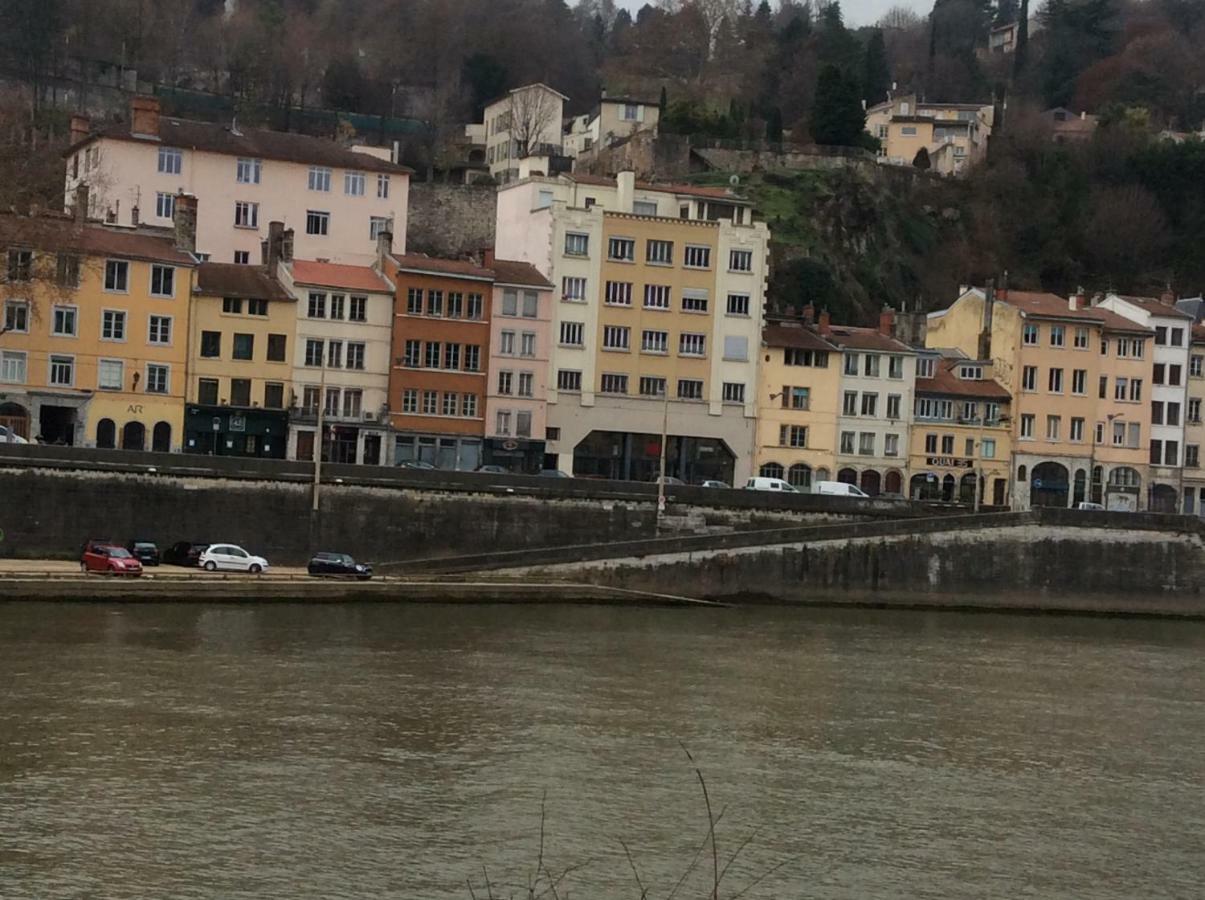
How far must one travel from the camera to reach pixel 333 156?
76.8 metres

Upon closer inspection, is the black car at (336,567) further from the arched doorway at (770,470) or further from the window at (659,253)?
the arched doorway at (770,470)

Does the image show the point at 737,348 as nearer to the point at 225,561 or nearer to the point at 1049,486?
the point at 1049,486

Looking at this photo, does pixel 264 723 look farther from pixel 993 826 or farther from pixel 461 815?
pixel 993 826

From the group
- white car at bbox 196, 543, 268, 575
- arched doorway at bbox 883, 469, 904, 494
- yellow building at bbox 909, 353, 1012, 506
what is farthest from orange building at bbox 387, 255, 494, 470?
yellow building at bbox 909, 353, 1012, 506

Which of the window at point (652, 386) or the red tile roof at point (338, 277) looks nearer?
the red tile roof at point (338, 277)

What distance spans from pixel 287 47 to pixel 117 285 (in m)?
60.0

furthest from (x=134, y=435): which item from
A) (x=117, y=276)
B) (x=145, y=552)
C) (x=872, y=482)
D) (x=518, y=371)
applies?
(x=872, y=482)

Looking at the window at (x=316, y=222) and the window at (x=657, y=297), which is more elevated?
the window at (x=316, y=222)

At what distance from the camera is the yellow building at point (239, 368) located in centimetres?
6481

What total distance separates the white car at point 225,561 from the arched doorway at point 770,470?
24324 millimetres

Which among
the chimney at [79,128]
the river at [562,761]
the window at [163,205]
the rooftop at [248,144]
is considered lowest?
the river at [562,761]

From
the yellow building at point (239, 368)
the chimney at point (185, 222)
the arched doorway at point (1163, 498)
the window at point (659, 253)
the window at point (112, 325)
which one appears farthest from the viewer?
the arched doorway at point (1163, 498)

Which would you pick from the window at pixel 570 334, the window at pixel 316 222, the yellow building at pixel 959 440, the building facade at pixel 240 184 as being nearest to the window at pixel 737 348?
the window at pixel 570 334

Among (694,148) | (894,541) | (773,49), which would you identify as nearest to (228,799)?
(894,541)
